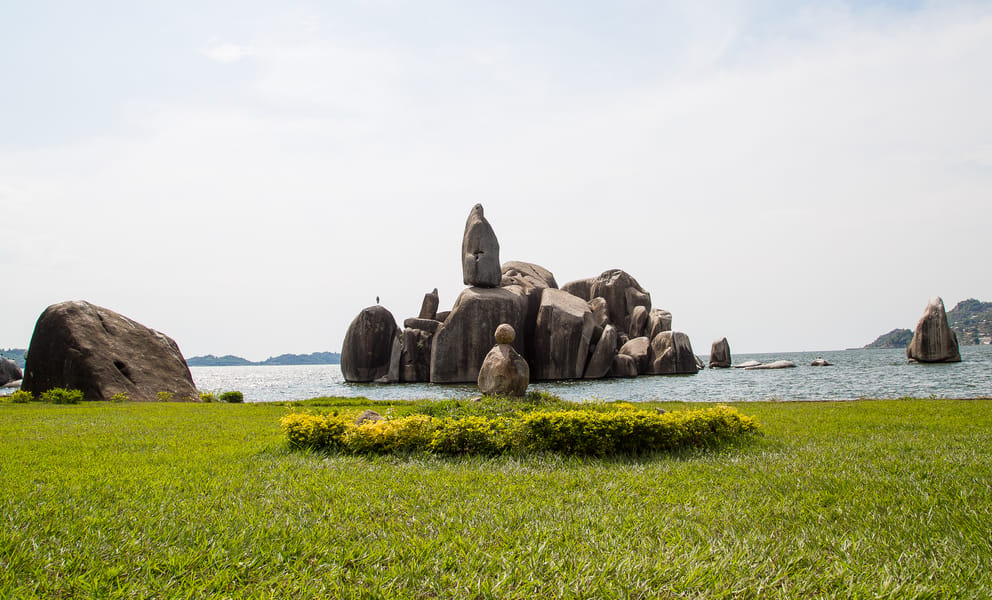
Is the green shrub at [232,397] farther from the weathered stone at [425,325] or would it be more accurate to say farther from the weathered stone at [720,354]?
the weathered stone at [720,354]

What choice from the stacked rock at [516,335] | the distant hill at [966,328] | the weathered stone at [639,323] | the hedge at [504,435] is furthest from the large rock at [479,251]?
the distant hill at [966,328]

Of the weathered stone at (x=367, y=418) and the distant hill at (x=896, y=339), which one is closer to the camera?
the weathered stone at (x=367, y=418)

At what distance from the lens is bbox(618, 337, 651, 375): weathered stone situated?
157 feet

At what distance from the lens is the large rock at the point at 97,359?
19.0 m

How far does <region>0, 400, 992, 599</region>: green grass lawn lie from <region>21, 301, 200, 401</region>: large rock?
42.4 ft

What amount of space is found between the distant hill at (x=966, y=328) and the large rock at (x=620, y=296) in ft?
329

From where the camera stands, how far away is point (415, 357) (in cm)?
4253

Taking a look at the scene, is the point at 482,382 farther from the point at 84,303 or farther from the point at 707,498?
the point at 84,303

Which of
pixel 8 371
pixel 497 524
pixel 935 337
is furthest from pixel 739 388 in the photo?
pixel 8 371

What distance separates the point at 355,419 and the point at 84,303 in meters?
17.4

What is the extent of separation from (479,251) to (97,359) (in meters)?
23.4

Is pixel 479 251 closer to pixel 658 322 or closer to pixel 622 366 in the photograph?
pixel 622 366

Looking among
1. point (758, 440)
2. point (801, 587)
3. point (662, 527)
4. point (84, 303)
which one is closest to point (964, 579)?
point (801, 587)

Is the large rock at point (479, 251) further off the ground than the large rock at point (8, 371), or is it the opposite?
the large rock at point (479, 251)
